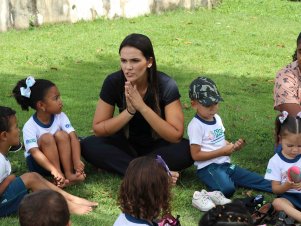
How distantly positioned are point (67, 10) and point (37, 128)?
24.0 feet

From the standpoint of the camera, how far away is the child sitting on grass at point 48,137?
5004 millimetres

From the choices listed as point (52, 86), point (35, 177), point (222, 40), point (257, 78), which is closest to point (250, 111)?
point (257, 78)

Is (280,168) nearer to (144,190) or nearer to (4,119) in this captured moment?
(144,190)

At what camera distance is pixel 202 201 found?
4688mm

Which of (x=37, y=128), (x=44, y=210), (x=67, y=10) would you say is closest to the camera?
(x=44, y=210)

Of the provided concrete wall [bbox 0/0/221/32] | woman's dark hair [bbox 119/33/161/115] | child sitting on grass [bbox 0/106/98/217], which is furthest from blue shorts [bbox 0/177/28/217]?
concrete wall [bbox 0/0/221/32]

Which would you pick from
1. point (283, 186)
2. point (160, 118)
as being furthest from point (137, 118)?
point (283, 186)

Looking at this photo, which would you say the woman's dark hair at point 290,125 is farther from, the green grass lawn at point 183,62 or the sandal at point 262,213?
the green grass lawn at point 183,62

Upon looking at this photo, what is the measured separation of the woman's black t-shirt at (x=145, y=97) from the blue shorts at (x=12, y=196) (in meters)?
1.15

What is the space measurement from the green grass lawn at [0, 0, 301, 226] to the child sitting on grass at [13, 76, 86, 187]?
206mm

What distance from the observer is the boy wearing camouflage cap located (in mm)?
4965

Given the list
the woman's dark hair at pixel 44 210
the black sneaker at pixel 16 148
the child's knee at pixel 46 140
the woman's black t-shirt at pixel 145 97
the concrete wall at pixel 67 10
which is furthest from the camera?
the concrete wall at pixel 67 10

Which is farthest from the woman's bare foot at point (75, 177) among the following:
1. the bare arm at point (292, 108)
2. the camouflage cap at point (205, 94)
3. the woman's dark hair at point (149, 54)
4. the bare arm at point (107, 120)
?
the bare arm at point (292, 108)

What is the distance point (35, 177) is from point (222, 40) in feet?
25.0
